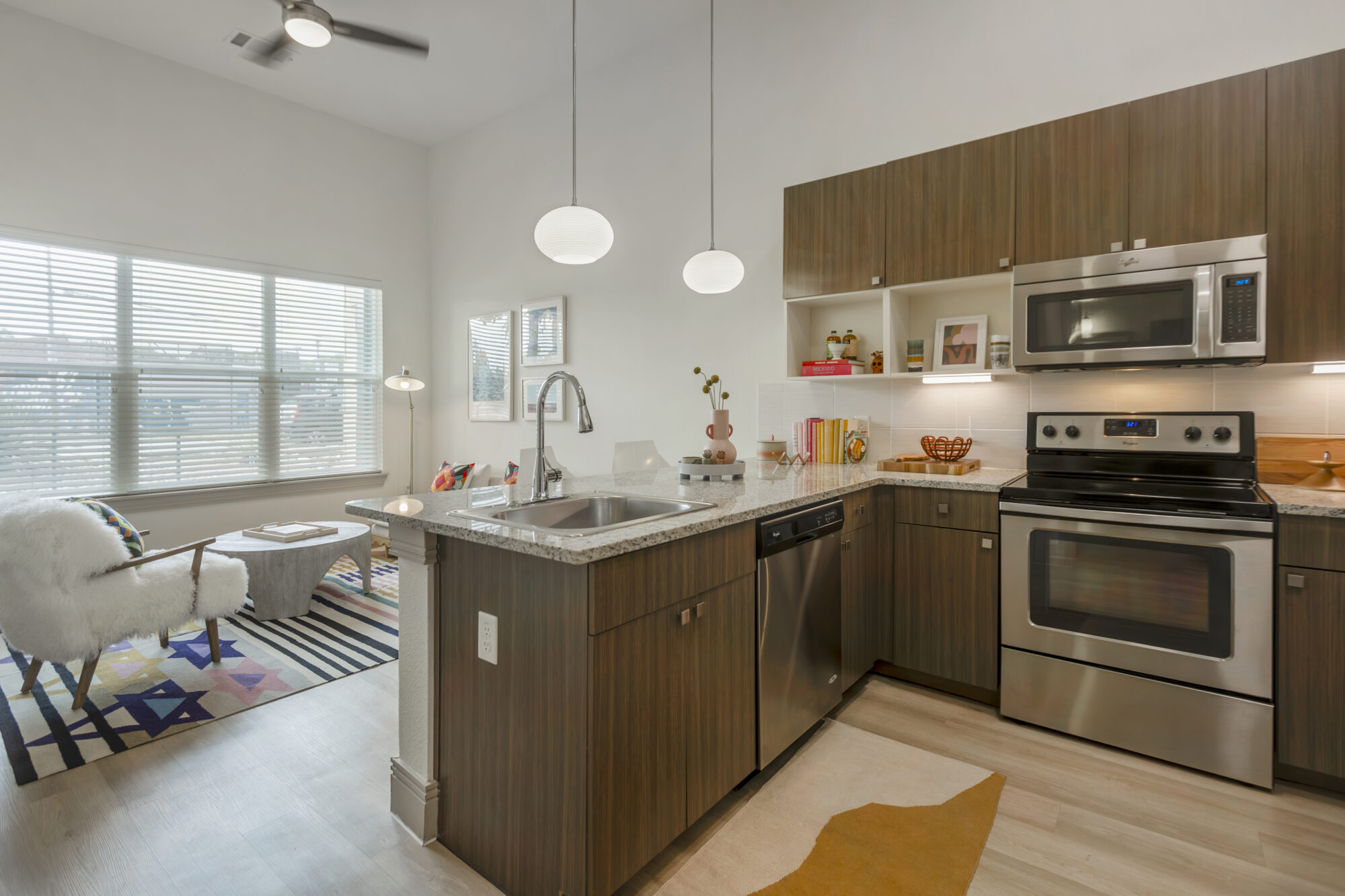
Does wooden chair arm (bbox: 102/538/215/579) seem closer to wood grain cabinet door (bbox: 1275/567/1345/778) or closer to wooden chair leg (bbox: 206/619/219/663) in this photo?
wooden chair leg (bbox: 206/619/219/663)

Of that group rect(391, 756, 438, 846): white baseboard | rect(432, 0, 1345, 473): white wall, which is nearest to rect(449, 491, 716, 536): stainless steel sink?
rect(391, 756, 438, 846): white baseboard

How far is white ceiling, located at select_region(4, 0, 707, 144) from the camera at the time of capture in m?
3.87

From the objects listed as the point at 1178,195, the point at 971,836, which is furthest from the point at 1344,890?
the point at 1178,195

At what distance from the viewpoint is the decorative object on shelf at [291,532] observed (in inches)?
150

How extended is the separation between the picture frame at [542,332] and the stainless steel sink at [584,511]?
2.88m

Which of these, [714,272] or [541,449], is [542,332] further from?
[541,449]

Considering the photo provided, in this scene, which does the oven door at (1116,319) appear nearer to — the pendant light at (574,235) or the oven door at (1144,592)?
the oven door at (1144,592)

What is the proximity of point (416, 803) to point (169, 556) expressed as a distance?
1852 mm

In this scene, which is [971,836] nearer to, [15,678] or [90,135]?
[15,678]

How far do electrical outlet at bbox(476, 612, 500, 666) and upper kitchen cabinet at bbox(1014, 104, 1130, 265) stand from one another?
8.14 ft

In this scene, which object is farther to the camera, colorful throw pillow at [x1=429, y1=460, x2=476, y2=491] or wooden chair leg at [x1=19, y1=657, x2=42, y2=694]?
colorful throw pillow at [x1=429, y1=460, x2=476, y2=491]

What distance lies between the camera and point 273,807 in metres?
1.96

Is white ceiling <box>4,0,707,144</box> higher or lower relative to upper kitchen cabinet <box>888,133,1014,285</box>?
higher

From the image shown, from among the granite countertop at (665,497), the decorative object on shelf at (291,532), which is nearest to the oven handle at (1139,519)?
the granite countertop at (665,497)
